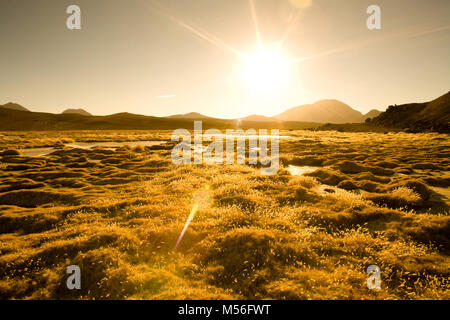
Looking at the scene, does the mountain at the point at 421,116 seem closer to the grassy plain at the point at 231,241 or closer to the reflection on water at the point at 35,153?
the grassy plain at the point at 231,241

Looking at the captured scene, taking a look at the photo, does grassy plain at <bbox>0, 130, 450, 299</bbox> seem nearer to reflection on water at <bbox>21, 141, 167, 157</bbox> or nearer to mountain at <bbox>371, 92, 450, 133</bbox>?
reflection on water at <bbox>21, 141, 167, 157</bbox>

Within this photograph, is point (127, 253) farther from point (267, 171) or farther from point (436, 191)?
point (436, 191)

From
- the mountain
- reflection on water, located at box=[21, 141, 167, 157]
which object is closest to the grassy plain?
reflection on water, located at box=[21, 141, 167, 157]

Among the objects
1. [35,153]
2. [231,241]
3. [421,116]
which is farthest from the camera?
[421,116]

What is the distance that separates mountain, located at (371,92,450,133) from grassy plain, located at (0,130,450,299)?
68491 mm

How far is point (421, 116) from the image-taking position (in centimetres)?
8469

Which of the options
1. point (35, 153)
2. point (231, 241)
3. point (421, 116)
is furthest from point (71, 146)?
point (421, 116)

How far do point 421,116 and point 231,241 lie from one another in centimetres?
11163

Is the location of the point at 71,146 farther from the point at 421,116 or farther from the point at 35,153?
the point at 421,116

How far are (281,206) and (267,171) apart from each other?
9.26 m

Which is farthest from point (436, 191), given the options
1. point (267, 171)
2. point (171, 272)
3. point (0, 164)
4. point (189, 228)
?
point (0, 164)

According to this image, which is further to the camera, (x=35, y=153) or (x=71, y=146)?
(x=71, y=146)

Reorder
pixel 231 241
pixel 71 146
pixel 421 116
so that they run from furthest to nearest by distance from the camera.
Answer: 1. pixel 421 116
2. pixel 71 146
3. pixel 231 241
